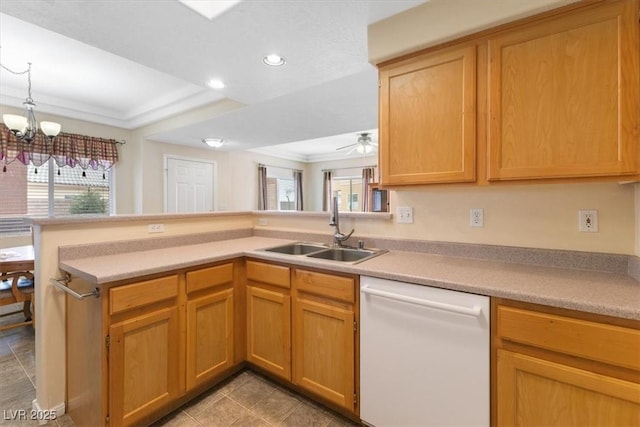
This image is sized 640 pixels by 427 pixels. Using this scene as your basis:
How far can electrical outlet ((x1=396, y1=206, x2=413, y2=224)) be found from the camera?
203 centimetres

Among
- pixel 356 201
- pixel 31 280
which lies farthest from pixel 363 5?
pixel 356 201

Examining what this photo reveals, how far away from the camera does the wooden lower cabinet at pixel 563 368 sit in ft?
3.24

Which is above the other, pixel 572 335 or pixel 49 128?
pixel 49 128

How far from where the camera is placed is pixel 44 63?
2.83 meters

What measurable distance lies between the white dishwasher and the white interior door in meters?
4.22

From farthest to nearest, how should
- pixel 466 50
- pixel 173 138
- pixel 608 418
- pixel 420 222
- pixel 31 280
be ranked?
pixel 173 138, pixel 31 280, pixel 420 222, pixel 466 50, pixel 608 418

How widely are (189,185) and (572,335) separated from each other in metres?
5.14

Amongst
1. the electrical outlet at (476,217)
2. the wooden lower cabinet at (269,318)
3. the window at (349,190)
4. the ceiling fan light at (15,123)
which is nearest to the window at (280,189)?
the window at (349,190)

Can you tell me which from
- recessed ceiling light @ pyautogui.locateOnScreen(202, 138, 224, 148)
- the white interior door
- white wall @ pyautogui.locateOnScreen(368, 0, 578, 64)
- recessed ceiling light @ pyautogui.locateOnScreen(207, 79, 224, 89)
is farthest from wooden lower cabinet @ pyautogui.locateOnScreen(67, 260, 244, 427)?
the white interior door

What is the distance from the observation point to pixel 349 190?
746 cm

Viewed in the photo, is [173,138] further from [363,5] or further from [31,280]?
[363,5]

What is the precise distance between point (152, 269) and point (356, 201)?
6.12 m

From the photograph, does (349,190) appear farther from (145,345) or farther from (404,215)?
(145,345)

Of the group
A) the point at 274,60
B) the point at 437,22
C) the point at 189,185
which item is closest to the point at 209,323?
the point at 274,60
